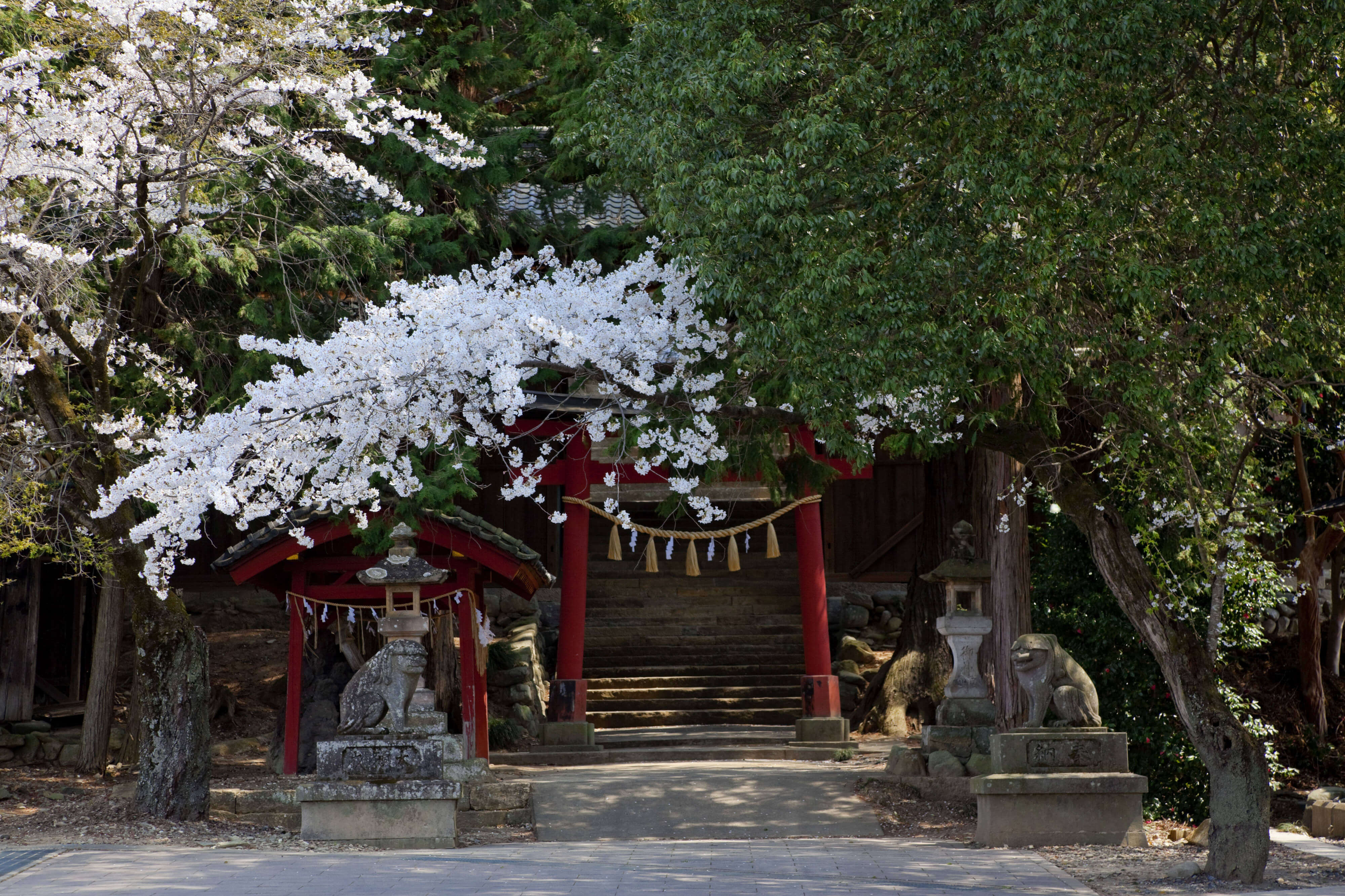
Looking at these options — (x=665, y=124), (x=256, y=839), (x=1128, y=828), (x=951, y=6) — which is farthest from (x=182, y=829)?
(x=951, y=6)

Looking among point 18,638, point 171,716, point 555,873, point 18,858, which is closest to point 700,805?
point 555,873

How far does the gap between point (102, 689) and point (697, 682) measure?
750 centimetres

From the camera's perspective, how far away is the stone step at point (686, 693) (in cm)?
1639

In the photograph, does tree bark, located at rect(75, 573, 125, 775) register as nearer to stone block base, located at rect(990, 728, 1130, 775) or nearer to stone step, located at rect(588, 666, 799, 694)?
stone step, located at rect(588, 666, 799, 694)

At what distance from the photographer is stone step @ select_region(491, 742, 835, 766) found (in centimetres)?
1389

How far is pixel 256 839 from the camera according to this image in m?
9.57

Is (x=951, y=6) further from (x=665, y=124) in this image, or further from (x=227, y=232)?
(x=227, y=232)

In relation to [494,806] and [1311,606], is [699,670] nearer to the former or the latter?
[494,806]

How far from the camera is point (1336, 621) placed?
485 inches

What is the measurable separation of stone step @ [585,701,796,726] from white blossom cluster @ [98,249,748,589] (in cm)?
763

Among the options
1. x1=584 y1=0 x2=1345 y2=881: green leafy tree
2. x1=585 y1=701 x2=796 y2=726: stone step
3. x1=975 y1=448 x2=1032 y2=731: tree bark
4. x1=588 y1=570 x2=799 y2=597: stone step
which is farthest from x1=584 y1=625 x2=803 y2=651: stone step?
x1=584 y1=0 x2=1345 y2=881: green leafy tree

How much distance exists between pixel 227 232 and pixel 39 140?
8.94 ft

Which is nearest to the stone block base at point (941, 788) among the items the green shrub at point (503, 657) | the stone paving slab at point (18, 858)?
the green shrub at point (503, 657)

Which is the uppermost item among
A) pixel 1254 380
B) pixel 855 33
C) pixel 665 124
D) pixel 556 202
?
pixel 556 202
